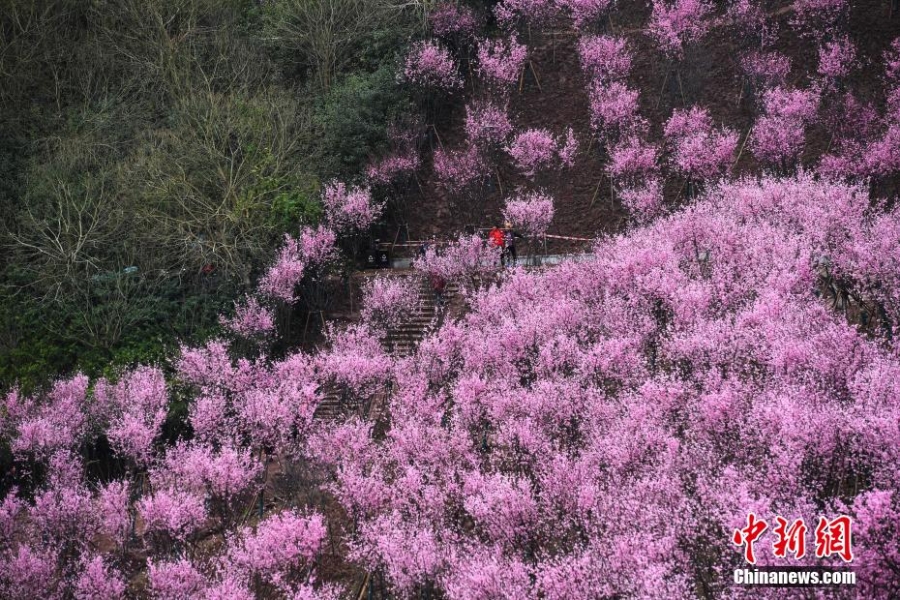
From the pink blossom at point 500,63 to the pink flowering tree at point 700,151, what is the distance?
10971 millimetres

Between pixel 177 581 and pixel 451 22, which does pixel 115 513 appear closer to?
pixel 177 581

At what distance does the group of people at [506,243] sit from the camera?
101 ft

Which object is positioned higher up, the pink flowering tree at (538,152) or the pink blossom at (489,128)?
the pink blossom at (489,128)

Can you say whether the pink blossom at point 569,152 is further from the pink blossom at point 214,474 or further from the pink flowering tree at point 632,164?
the pink blossom at point 214,474

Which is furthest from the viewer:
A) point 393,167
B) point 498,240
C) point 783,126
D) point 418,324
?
point 393,167

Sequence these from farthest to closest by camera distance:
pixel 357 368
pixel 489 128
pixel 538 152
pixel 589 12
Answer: pixel 589 12 → pixel 489 128 → pixel 538 152 → pixel 357 368

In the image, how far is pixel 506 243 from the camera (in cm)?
3083

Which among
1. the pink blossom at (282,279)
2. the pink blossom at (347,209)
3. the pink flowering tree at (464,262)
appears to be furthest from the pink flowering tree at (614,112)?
the pink blossom at (282,279)

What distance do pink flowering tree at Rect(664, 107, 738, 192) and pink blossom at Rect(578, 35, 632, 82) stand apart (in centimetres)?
632

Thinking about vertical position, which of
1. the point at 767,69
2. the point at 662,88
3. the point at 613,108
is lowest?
the point at 613,108

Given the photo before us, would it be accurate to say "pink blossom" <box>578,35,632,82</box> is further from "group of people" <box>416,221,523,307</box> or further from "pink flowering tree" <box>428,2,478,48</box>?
"group of people" <box>416,221,523,307</box>

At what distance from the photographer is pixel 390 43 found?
139ft

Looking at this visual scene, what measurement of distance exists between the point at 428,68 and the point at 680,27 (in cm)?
1468

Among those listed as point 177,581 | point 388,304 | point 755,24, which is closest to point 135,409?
point 177,581
